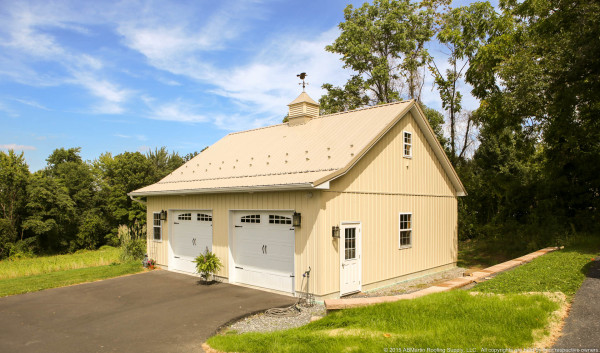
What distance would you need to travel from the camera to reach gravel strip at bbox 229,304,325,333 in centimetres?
739

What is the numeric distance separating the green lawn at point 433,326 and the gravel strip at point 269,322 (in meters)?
0.54

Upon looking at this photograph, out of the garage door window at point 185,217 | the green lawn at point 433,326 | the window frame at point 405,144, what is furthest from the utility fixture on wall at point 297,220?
the garage door window at point 185,217

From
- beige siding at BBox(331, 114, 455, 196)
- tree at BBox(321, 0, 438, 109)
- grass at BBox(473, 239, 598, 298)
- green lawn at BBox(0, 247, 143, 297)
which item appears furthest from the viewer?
tree at BBox(321, 0, 438, 109)

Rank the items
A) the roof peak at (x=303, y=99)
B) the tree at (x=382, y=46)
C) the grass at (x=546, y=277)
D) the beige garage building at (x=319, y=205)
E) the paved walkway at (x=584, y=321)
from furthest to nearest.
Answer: the tree at (x=382, y=46) < the roof peak at (x=303, y=99) < the beige garage building at (x=319, y=205) < the grass at (x=546, y=277) < the paved walkway at (x=584, y=321)

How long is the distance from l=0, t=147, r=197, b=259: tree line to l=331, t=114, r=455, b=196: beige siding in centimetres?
2062

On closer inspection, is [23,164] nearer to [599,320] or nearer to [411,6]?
[411,6]

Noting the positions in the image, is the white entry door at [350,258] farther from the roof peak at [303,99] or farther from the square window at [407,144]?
the roof peak at [303,99]

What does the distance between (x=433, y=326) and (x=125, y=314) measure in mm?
6405

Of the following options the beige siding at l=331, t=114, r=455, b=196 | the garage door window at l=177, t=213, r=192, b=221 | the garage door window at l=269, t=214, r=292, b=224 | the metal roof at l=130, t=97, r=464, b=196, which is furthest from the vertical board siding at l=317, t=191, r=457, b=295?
the garage door window at l=177, t=213, r=192, b=221

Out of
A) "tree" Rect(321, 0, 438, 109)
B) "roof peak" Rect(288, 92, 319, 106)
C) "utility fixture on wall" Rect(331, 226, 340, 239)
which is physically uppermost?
"tree" Rect(321, 0, 438, 109)

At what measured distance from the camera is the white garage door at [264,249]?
1010cm

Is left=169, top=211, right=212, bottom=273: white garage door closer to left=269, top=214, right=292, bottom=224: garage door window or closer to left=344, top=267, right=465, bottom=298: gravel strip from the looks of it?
left=269, top=214, right=292, bottom=224: garage door window

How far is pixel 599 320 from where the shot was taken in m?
5.60

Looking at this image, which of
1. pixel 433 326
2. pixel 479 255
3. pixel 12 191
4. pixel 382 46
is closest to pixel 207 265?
pixel 433 326
